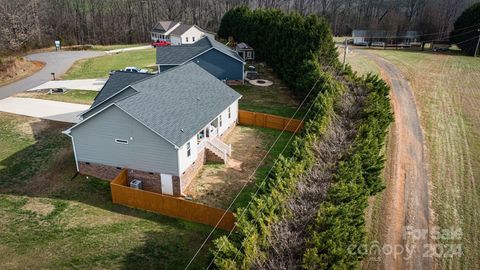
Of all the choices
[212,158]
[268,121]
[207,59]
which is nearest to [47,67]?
[207,59]

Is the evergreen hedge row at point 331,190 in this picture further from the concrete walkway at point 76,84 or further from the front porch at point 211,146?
the concrete walkway at point 76,84

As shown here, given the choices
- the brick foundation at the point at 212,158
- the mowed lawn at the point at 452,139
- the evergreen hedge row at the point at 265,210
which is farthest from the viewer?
the brick foundation at the point at 212,158

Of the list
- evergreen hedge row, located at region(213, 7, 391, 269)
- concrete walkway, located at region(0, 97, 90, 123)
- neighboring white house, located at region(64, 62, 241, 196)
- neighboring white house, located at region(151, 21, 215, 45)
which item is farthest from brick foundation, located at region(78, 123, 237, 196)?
neighboring white house, located at region(151, 21, 215, 45)

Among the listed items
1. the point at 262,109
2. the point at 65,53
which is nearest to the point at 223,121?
the point at 262,109

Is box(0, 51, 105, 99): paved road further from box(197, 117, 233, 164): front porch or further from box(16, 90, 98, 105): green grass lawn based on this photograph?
box(197, 117, 233, 164): front porch

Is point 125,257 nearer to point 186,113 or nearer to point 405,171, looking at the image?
point 186,113

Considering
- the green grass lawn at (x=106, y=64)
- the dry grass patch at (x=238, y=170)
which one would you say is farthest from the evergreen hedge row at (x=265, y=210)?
the green grass lawn at (x=106, y=64)
